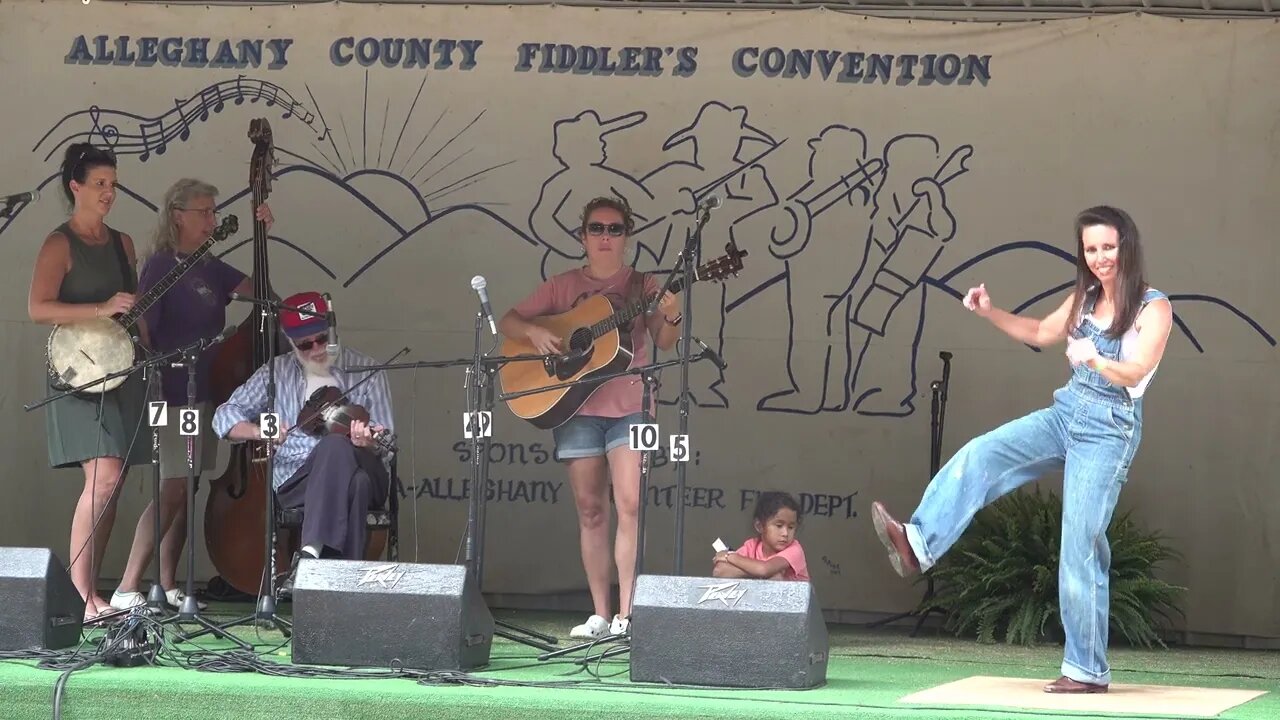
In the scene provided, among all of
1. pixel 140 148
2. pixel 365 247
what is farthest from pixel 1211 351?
pixel 140 148

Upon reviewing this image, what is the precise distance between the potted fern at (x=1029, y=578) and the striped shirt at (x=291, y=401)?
233cm

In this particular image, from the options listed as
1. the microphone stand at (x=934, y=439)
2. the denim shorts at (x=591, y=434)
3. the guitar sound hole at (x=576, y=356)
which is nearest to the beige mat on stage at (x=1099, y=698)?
the denim shorts at (x=591, y=434)

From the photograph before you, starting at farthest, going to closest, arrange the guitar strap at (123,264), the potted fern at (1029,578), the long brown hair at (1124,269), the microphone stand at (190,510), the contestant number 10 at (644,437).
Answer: the potted fern at (1029,578) → the guitar strap at (123,264) → the microphone stand at (190,510) → the contestant number 10 at (644,437) → the long brown hair at (1124,269)

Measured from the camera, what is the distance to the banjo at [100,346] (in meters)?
6.16

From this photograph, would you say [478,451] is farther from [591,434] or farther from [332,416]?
[332,416]

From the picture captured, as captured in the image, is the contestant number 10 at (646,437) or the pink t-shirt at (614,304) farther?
the pink t-shirt at (614,304)

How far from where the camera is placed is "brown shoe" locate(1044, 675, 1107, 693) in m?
4.67

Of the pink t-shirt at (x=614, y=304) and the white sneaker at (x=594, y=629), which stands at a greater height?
the pink t-shirt at (x=614, y=304)

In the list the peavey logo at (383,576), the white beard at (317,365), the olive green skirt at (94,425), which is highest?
the white beard at (317,365)

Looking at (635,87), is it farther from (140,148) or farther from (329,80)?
(140,148)

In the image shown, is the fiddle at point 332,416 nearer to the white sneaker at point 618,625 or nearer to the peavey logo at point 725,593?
the white sneaker at point 618,625

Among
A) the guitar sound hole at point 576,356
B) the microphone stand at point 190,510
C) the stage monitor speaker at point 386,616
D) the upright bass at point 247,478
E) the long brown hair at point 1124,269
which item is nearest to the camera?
the long brown hair at point 1124,269

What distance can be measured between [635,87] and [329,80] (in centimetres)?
135

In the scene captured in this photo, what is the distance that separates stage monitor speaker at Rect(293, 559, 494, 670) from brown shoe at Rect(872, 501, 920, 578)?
3.87 feet
